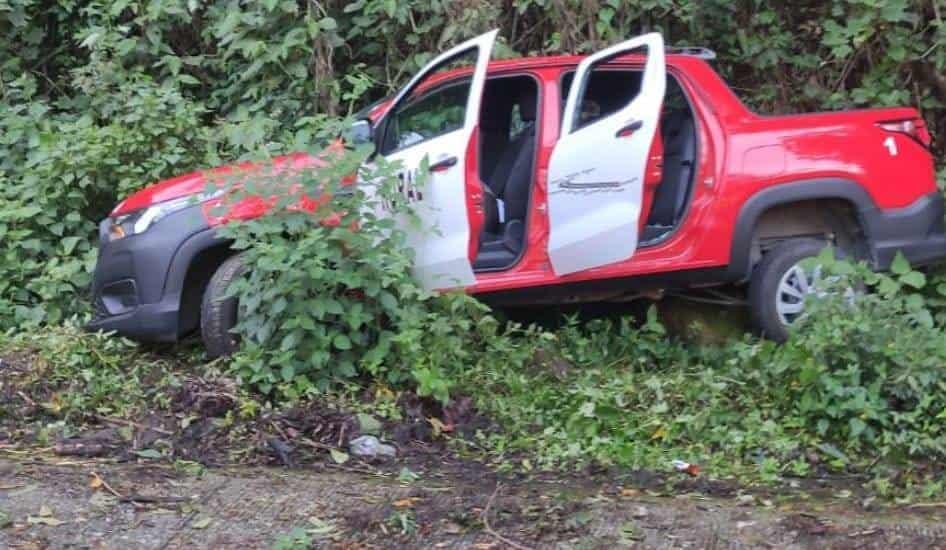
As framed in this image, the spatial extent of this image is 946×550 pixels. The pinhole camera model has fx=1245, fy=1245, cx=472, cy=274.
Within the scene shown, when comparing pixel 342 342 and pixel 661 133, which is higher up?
pixel 661 133

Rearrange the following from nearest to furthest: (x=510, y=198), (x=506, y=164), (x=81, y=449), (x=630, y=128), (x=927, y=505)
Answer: (x=927, y=505)
(x=81, y=449)
(x=630, y=128)
(x=510, y=198)
(x=506, y=164)

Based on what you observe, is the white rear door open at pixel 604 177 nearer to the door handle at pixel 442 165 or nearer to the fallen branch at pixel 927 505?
the door handle at pixel 442 165

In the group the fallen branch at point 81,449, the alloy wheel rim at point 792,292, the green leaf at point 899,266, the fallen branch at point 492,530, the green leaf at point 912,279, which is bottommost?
the fallen branch at point 492,530

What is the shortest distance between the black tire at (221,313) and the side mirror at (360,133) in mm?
869

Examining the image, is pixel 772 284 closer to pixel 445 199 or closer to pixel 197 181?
pixel 445 199

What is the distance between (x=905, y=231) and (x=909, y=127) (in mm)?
599

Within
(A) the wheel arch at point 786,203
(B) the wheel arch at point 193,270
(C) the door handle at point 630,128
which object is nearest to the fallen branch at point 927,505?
(A) the wheel arch at point 786,203

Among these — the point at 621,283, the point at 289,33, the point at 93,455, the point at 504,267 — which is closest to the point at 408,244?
the point at 504,267

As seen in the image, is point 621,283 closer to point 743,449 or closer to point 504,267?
point 504,267

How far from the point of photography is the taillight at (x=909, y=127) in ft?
22.4

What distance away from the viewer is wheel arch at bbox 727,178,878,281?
6660mm

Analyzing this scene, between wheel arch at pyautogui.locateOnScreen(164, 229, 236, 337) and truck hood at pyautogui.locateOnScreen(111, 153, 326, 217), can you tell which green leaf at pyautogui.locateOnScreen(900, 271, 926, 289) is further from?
wheel arch at pyautogui.locateOnScreen(164, 229, 236, 337)

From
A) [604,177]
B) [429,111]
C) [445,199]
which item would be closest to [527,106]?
[429,111]

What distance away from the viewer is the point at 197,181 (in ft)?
22.5
